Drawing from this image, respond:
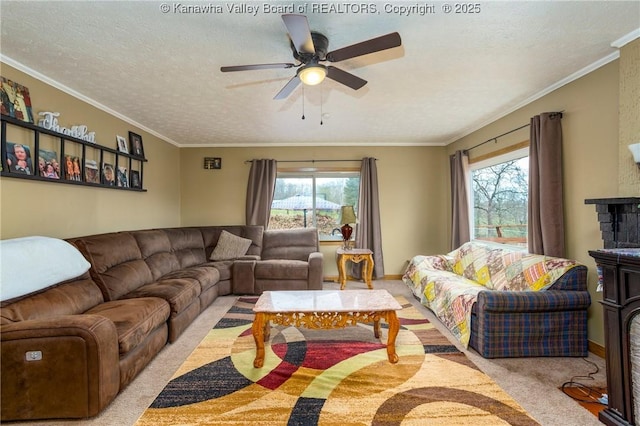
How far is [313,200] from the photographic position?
5492 mm

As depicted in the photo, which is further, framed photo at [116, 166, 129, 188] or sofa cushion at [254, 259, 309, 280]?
sofa cushion at [254, 259, 309, 280]

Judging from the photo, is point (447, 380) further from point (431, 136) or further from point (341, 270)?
point (431, 136)

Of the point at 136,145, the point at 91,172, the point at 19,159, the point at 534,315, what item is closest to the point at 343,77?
the point at 534,315

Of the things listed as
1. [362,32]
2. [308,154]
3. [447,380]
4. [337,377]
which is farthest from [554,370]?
[308,154]

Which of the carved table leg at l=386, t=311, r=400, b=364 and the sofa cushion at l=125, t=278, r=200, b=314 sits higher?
the sofa cushion at l=125, t=278, r=200, b=314

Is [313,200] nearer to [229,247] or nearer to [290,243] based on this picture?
[290,243]

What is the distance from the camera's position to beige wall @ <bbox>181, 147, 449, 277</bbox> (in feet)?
17.6

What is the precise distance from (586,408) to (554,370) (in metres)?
0.47

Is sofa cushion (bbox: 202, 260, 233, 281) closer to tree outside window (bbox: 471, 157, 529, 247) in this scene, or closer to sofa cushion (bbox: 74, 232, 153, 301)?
sofa cushion (bbox: 74, 232, 153, 301)

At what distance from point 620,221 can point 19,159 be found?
4.59 meters

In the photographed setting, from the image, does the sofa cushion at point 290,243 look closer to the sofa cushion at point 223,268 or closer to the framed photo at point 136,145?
the sofa cushion at point 223,268

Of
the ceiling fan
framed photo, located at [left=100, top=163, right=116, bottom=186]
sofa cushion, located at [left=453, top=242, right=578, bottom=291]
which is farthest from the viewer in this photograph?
framed photo, located at [left=100, top=163, right=116, bottom=186]

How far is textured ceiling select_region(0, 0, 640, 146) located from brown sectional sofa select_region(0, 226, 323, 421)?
1538 mm

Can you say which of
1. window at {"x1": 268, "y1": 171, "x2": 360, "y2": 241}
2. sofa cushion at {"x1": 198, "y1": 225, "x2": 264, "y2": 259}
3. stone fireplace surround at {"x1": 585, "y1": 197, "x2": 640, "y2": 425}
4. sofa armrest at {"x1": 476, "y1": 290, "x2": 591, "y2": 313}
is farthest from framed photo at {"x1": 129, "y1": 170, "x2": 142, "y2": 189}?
stone fireplace surround at {"x1": 585, "y1": 197, "x2": 640, "y2": 425}
